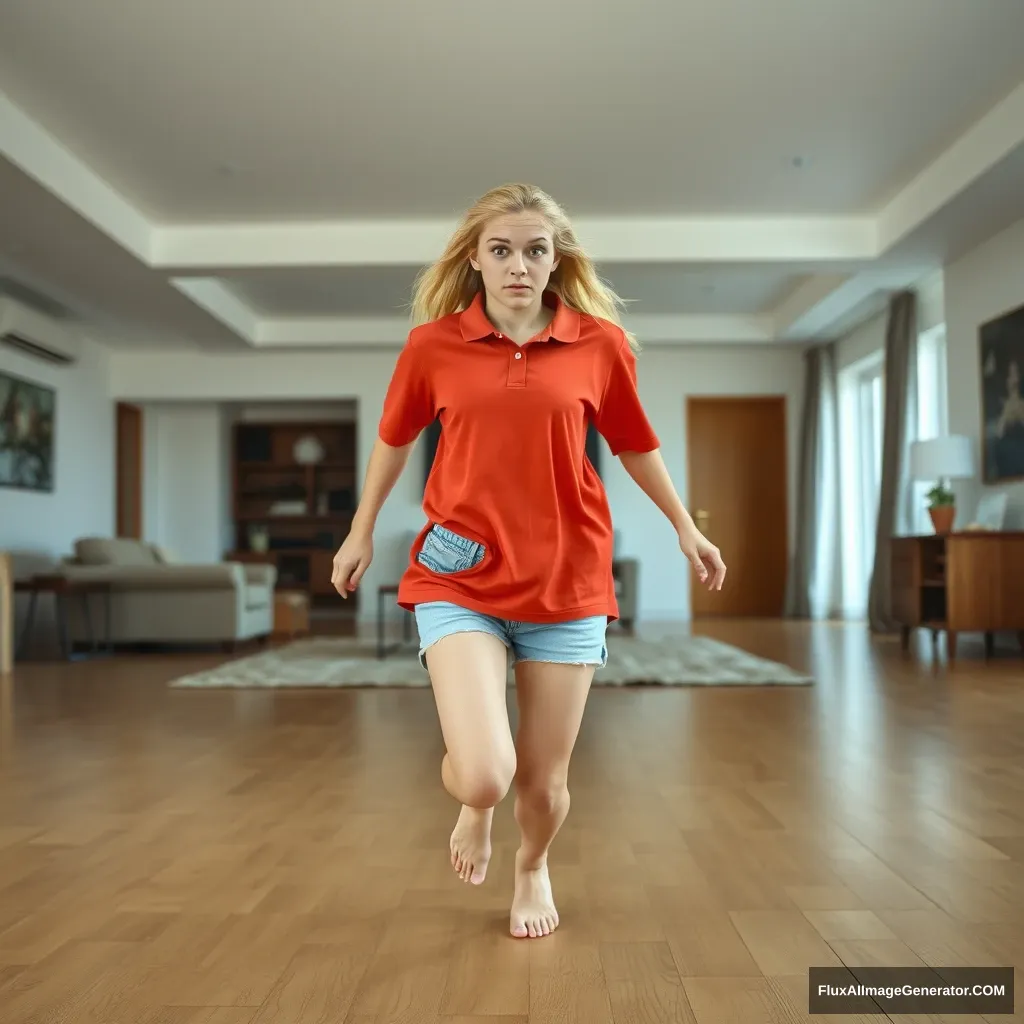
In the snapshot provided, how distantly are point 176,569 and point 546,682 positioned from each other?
20.9ft

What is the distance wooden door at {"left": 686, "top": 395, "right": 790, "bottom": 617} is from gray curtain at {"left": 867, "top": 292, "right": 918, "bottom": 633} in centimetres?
256

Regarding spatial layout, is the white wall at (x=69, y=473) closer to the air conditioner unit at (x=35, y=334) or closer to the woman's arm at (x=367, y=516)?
the air conditioner unit at (x=35, y=334)

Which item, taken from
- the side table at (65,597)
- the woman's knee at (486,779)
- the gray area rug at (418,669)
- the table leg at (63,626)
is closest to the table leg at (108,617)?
the side table at (65,597)

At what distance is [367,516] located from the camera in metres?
1.80

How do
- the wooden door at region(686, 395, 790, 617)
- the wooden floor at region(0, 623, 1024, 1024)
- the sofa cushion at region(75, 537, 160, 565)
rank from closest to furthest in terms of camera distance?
the wooden floor at region(0, 623, 1024, 1024), the sofa cushion at region(75, 537, 160, 565), the wooden door at region(686, 395, 790, 617)

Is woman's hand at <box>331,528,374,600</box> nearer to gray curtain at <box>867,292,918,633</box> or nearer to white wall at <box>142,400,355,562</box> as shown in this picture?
gray curtain at <box>867,292,918,633</box>

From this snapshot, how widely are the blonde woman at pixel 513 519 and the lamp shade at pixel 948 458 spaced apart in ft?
19.4

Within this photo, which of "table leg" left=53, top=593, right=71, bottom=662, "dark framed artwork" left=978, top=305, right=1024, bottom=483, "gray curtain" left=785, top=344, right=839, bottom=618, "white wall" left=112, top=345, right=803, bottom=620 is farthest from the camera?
"white wall" left=112, top=345, right=803, bottom=620

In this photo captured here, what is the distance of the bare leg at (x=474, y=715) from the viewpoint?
5.24 ft

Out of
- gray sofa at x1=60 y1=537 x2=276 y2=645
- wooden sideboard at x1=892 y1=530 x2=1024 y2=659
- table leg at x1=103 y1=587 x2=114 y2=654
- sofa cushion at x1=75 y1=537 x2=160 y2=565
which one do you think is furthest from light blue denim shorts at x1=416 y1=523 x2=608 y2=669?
sofa cushion at x1=75 y1=537 x2=160 y2=565

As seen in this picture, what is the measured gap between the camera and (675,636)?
8.50m

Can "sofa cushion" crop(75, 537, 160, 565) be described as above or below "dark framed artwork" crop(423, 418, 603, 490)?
below

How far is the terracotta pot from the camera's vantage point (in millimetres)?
7109

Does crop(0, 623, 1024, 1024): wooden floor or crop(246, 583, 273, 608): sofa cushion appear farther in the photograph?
crop(246, 583, 273, 608): sofa cushion
